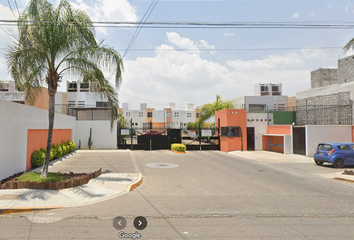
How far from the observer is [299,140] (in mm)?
20328

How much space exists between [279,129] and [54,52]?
19.3m

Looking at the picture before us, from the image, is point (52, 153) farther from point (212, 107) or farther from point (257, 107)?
point (257, 107)

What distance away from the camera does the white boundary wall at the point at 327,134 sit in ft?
62.2

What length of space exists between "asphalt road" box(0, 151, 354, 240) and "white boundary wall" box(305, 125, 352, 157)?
362 inches

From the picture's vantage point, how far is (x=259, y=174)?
1253 centimetres

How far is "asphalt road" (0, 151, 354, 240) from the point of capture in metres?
5.11

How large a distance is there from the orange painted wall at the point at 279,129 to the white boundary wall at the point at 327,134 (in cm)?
224

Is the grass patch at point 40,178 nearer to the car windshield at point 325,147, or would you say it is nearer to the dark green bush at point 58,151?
the dark green bush at point 58,151

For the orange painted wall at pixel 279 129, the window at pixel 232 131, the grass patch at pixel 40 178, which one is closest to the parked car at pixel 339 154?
the orange painted wall at pixel 279 129

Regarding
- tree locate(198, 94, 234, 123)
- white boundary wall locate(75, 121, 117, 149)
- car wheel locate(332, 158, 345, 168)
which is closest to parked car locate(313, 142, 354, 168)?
car wheel locate(332, 158, 345, 168)

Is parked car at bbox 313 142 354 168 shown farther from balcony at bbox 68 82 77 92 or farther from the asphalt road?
balcony at bbox 68 82 77 92

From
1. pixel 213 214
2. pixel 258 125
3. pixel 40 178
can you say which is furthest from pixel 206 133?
pixel 213 214

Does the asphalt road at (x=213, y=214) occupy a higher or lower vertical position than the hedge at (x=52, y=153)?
lower

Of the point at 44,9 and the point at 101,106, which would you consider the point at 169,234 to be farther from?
the point at 101,106
